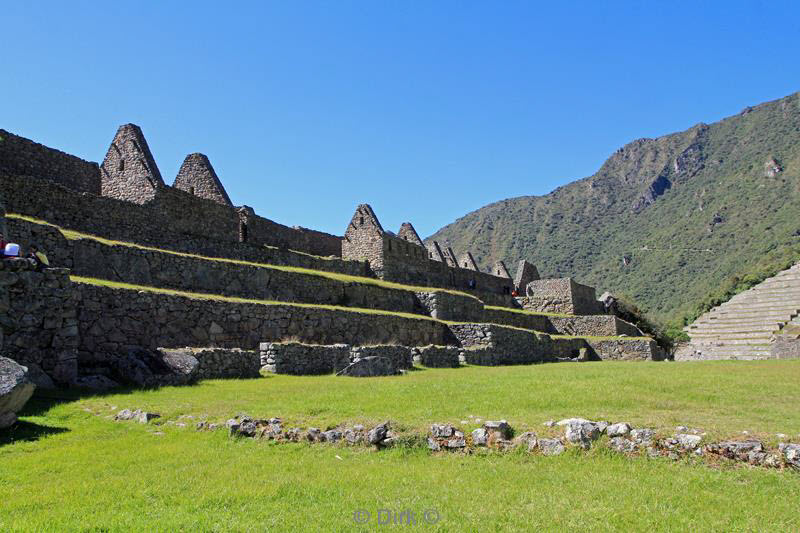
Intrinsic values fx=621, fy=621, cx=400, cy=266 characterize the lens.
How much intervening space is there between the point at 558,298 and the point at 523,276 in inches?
237

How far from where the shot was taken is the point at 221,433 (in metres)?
7.39

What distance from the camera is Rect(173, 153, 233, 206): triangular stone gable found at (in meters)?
24.4

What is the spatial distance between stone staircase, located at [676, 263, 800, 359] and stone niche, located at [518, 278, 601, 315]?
5656 millimetres

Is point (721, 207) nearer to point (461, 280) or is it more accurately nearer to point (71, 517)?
point (461, 280)

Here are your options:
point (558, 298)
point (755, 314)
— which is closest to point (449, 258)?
point (558, 298)

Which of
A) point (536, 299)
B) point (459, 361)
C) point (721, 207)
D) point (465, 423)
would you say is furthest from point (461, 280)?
point (721, 207)

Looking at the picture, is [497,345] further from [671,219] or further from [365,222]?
[671,219]

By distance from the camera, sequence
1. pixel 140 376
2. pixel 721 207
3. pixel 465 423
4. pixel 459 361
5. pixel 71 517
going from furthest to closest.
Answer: pixel 721 207 < pixel 459 361 < pixel 140 376 < pixel 465 423 < pixel 71 517

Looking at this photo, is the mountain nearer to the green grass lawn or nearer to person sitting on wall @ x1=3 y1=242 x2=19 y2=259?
the green grass lawn

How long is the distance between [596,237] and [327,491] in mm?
86319

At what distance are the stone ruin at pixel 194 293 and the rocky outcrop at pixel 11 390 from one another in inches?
109

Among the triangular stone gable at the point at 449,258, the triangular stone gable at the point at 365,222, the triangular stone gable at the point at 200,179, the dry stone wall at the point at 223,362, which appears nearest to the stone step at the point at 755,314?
the triangular stone gable at the point at 449,258

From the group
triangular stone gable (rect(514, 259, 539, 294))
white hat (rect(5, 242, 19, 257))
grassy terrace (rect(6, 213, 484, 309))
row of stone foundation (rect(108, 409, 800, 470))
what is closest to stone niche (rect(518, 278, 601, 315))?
triangular stone gable (rect(514, 259, 539, 294))

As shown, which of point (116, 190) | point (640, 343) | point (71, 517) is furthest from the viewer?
point (640, 343)
